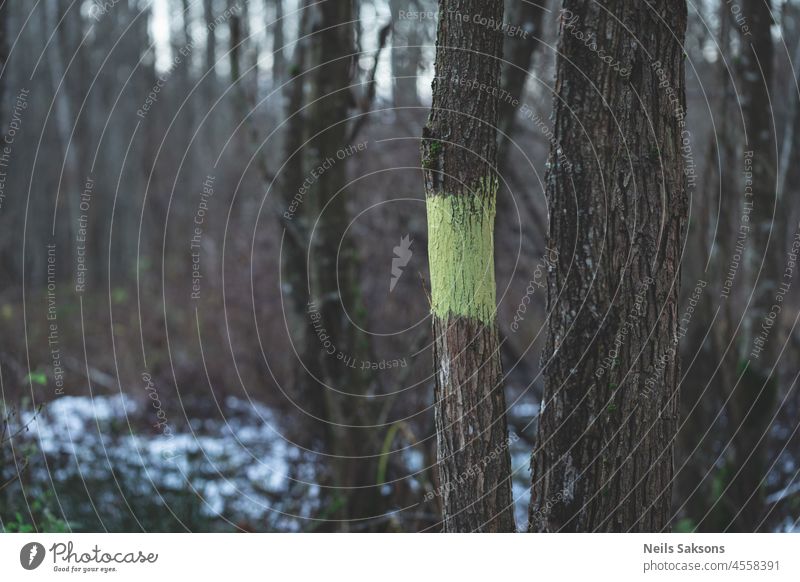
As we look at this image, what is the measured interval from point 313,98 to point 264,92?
584 cm

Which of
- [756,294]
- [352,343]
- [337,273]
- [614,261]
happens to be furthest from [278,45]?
→ [614,261]

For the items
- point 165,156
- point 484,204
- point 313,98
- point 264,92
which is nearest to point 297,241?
point 313,98

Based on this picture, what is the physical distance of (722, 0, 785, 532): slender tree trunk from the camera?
171 inches

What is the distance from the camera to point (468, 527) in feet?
8.94

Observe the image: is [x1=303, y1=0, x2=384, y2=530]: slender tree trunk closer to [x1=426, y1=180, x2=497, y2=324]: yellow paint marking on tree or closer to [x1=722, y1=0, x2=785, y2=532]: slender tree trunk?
[x1=426, y1=180, x2=497, y2=324]: yellow paint marking on tree

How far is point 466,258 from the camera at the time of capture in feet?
8.46
